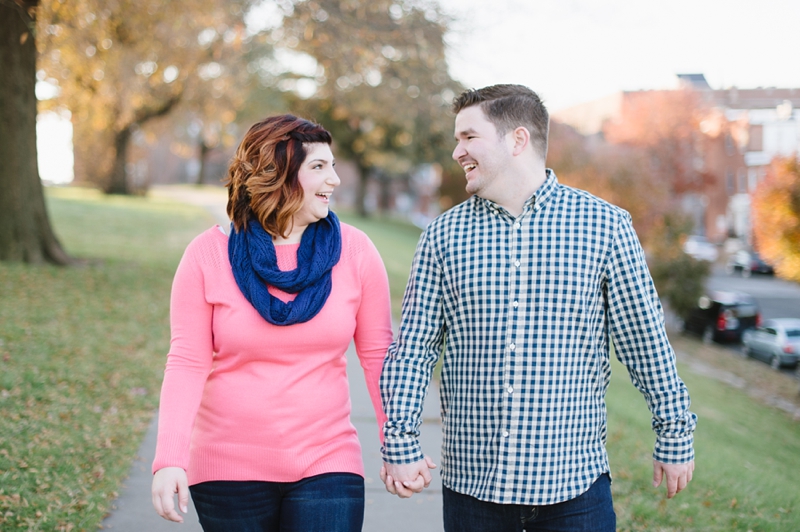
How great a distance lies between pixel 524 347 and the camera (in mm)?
2236

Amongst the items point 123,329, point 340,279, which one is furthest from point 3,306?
point 340,279

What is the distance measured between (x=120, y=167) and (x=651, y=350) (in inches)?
1360

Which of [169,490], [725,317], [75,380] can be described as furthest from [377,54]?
[725,317]

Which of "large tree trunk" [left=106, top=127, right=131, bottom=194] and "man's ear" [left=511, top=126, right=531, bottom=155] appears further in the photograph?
"large tree trunk" [left=106, top=127, right=131, bottom=194]

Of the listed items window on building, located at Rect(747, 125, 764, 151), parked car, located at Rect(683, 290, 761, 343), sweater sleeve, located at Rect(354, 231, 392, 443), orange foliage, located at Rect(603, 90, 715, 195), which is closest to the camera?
sweater sleeve, located at Rect(354, 231, 392, 443)

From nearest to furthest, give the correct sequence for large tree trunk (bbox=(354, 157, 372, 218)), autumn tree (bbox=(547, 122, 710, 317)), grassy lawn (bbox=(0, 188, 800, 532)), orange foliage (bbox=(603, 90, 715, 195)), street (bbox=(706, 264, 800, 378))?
grassy lawn (bbox=(0, 188, 800, 532)) < autumn tree (bbox=(547, 122, 710, 317)) < street (bbox=(706, 264, 800, 378)) < large tree trunk (bbox=(354, 157, 372, 218)) < orange foliage (bbox=(603, 90, 715, 195))

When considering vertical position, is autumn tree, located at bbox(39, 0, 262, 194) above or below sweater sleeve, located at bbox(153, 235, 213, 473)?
above

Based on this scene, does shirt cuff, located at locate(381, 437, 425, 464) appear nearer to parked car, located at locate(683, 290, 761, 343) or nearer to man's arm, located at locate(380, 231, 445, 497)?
man's arm, located at locate(380, 231, 445, 497)

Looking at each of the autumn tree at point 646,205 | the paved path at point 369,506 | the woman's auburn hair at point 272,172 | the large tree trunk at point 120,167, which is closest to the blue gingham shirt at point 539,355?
the woman's auburn hair at point 272,172

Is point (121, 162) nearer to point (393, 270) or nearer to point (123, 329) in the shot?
point (393, 270)

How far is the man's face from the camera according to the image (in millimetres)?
2383

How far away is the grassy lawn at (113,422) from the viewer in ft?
14.3

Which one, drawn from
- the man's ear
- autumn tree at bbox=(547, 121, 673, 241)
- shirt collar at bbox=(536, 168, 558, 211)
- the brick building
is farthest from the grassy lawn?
the brick building

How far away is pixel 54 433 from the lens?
5.05 meters
